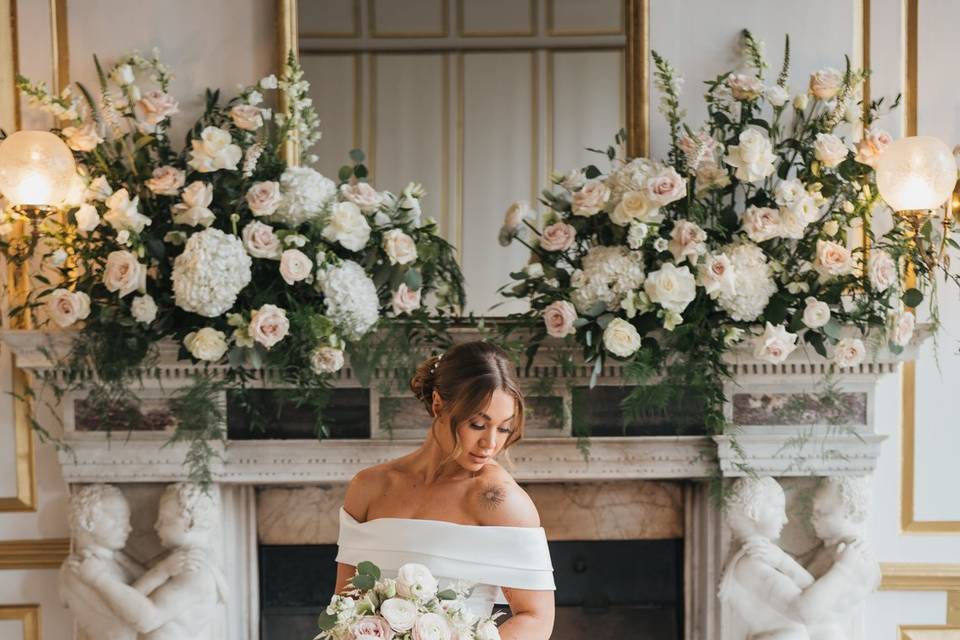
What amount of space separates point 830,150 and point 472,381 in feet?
4.86

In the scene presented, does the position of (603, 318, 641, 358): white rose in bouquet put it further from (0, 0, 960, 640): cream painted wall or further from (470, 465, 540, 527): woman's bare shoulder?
(470, 465, 540, 527): woman's bare shoulder

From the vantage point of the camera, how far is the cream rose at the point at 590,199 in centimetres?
298

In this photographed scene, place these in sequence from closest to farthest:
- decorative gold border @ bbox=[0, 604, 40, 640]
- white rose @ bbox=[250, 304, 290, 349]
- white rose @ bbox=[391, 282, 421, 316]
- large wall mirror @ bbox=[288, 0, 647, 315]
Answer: white rose @ bbox=[250, 304, 290, 349], white rose @ bbox=[391, 282, 421, 316], large wall mirror @ bbox=[288, 0, 647, 315], decorative gold border @ bbox=[0, 604, 40, 640]

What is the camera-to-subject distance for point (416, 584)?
1.94m

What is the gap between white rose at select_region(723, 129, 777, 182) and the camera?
2965mm

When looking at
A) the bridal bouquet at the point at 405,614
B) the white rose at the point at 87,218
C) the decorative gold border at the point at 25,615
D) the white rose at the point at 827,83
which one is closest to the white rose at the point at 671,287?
the white rose at the point at 827,83

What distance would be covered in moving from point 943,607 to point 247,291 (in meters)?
2.50

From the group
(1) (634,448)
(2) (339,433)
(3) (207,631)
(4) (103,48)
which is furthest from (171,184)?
(1) (634,448)

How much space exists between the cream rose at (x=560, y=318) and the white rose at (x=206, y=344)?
93cm

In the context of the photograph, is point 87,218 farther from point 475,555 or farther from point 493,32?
point 475,555

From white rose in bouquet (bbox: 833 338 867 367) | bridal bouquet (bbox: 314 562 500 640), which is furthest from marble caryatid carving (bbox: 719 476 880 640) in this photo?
bridal bouquet (bbox: 314 562 500 640)

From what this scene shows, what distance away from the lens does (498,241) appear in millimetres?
3250

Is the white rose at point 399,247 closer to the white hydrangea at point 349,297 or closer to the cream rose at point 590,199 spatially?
the white hydrangea at point 349,297

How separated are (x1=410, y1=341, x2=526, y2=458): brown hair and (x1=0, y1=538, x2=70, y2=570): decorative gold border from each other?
1802 millimetres
